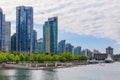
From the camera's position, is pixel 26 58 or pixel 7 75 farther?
A: pixel 26 58

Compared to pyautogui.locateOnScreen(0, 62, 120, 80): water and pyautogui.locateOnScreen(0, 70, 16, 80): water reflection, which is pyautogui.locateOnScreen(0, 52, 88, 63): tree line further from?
pyautogui.locateOnScreen(0, 70, 16, 80): water reflection

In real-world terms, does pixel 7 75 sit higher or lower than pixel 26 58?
lower

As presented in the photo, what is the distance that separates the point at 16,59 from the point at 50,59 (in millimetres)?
26524

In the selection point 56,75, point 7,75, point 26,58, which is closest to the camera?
point 7,75

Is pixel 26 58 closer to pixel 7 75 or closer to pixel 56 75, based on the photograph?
pixel 56 75

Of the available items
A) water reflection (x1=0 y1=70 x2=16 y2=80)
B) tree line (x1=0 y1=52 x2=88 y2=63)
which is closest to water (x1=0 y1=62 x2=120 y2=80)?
water reflection (x1=0 y1=70 x2=16 y2=80)

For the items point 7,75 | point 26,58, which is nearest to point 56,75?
point 7,75

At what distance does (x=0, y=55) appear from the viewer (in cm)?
12912

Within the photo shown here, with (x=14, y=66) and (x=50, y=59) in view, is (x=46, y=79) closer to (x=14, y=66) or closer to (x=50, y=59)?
(x=14, y=66)

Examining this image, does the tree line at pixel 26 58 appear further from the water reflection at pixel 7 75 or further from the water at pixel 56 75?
the water reflection at pixel 7 75

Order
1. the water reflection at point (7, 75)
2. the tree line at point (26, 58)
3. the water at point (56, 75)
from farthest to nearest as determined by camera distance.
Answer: the tree line at point (26, 58) → the water at point (56, 75) → the water reflection at point (7, 75)

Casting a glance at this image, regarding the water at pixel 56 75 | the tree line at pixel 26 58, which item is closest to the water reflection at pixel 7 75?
the water at pixel 56 75

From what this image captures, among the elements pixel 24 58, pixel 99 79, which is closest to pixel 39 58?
pixel 24 58

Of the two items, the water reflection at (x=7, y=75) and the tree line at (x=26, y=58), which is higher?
the tree line at (x=26, y=58)
